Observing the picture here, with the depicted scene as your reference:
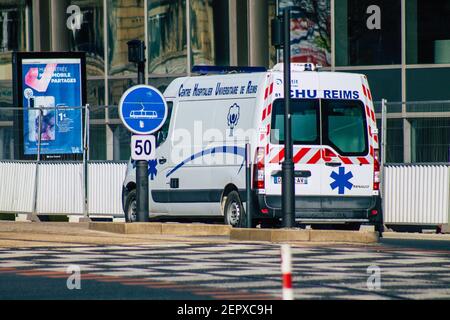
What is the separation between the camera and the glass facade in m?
33.7

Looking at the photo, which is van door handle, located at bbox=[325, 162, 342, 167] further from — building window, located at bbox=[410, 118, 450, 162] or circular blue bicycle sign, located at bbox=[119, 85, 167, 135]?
circular blue bicycle sign, located at bbox=[119, 85, 167, 135]

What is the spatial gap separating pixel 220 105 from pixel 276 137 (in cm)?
145

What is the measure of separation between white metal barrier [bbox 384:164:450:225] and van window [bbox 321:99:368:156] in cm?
168

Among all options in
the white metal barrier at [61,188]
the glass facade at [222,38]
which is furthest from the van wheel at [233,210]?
the glass facade at [222,38]

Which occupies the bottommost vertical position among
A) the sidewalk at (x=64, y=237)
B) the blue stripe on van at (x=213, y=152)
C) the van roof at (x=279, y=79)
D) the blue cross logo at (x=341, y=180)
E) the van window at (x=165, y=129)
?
the sidewalk at (x=64, y=237)

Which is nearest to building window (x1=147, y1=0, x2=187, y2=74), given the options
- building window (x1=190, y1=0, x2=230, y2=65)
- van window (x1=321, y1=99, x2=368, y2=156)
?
building window (x1=190, y1=0, x2=230, y2=65)

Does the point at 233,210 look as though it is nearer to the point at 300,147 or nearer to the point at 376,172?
the point at 300,147

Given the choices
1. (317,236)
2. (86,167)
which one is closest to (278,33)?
(317,236)

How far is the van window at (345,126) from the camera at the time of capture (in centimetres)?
2311

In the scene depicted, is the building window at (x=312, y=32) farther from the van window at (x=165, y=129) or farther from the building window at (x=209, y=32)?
the van window at (x=165, y=129)

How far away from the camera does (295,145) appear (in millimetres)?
22922

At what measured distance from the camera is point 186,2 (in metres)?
36.4

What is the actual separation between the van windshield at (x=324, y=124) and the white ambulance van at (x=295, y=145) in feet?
0.05
